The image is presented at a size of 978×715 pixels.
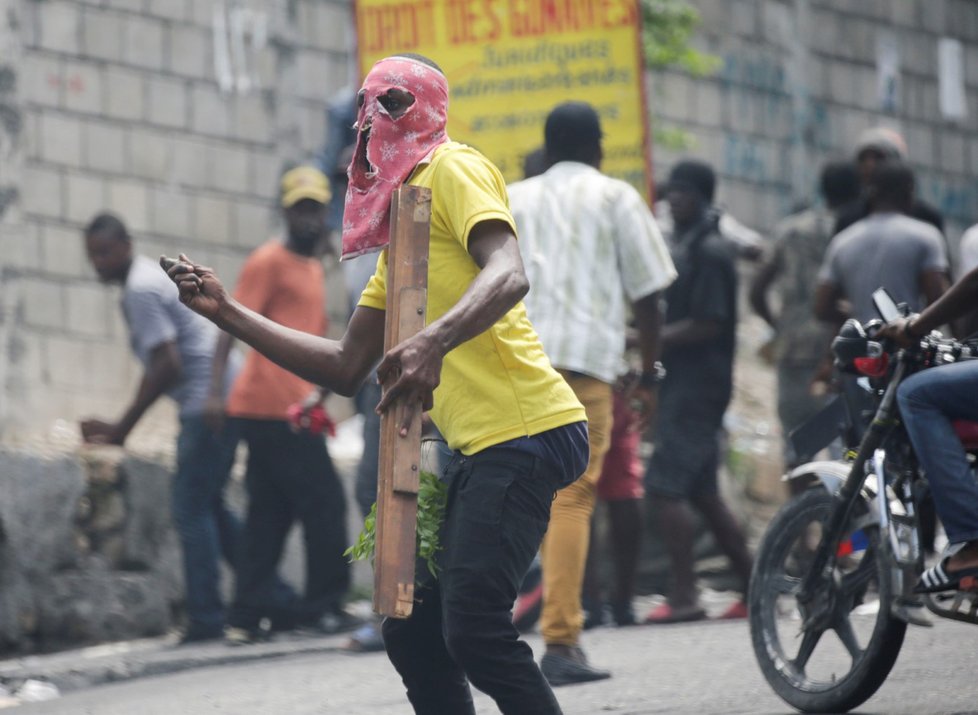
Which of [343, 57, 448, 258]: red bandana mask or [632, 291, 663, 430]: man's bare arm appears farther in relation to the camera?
[632, 291, 663, 430]: man's bare arm

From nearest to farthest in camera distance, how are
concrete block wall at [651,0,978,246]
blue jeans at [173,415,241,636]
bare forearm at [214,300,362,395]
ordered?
bare forearm at [214,300,362,395]
blue jeans at [173,415,241,636]
concrete block wall at [651,0,978,246]

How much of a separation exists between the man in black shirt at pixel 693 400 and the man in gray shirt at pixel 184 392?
1.79 metres

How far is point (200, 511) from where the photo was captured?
316 inches

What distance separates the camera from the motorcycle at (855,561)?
16.7ft

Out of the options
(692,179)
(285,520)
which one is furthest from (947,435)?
(285,520)

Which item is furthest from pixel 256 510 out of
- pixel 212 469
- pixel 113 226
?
pixel 113 226

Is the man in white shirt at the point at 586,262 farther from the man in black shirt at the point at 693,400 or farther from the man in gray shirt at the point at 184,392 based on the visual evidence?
the man in gray shirt at the point at 184,392

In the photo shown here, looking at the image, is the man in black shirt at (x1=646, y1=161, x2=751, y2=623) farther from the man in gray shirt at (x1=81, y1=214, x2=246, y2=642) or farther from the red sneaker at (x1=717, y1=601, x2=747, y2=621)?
the man in gray shirt at (x1=81, y1=214, x2=246, y2=642)

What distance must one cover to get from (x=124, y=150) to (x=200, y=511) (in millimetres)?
2826

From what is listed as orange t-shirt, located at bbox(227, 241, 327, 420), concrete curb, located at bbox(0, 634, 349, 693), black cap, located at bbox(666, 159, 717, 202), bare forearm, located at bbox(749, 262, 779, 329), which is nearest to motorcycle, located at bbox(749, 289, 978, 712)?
concrete curb, located at bbox(0, 634, 349, 693)

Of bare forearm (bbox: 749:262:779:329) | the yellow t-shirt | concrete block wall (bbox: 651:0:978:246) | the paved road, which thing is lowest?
the paved road

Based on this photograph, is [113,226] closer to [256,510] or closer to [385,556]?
[256,510]

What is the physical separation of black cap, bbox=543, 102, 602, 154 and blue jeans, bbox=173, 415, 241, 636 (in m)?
2.20

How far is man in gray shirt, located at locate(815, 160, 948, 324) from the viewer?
7.46 metres
